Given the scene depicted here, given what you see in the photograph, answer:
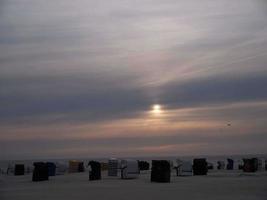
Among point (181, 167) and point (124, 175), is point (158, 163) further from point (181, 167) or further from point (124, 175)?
point (181, 167)

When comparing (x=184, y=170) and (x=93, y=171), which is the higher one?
(x=184, y=170)

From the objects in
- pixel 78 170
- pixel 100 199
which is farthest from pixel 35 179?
pixel 78 170

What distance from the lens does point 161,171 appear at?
117ft

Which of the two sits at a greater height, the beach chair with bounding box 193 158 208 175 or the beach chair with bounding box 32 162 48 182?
the beach chair with bounding box 193 158 208 175

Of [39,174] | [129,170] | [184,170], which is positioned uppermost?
[184,170]

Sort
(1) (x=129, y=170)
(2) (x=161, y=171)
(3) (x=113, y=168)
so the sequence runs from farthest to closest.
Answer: (3) (x=113, y=168) < (1) (x=129, y=170) < (2) (x=161, y=171)

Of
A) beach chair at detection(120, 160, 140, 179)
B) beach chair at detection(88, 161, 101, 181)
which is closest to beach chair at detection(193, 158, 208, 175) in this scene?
beach chair at detection(120, 160, 140, 179)

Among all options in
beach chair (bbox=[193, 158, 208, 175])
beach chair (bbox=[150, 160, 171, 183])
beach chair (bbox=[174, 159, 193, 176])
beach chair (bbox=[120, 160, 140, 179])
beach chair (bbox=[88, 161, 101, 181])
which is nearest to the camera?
beach chair (bbox=[150, 160, 171, 183])

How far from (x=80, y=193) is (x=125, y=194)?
8.19 ft

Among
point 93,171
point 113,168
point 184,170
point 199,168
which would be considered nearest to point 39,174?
point 93,171

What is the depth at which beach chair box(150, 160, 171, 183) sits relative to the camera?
116 ft

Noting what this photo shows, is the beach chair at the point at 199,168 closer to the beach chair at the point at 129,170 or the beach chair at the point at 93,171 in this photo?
the beach chair at the point at 129,170

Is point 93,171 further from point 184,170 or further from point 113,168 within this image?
point 184,170

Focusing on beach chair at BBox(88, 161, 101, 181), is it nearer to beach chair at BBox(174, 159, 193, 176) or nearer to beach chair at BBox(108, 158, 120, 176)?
beach chair at BBox(108, 158, 120, 176)
